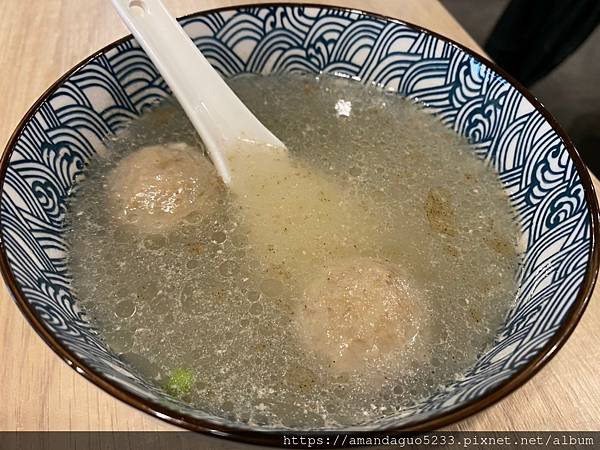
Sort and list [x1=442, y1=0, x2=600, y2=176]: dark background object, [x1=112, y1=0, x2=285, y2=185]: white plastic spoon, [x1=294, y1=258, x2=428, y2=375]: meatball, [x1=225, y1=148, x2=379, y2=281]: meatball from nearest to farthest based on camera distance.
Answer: [x1=294, y1=258, x2=428, y2=375]: meatball < [x1=225, y1=148, x2=379, y2=281]: meatball < [x1=112, y1=0, x2=285, y2=185]: white plastic spoon < [x1=442, y1=0, x2=600, y2=176]: dark background object

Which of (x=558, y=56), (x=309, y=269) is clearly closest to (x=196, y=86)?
(x=309, y=269)

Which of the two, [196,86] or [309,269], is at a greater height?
[196,86]

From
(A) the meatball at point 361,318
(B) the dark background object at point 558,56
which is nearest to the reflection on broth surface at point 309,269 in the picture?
(A) the meatball at point 361,318

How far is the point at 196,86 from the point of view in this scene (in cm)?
101

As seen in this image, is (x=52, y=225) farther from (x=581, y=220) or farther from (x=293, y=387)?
(x=581, y=220)

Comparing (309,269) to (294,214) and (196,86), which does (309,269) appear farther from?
(196,86)

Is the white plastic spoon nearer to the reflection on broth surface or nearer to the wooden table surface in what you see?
the reflection on broth surface

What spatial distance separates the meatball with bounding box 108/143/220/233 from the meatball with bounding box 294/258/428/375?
0.26m

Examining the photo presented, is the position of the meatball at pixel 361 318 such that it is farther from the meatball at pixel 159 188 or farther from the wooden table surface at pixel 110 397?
the meatball at pixel 159 188

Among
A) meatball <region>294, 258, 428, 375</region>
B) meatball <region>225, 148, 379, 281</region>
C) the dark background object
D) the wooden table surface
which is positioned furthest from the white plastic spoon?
the dark background object

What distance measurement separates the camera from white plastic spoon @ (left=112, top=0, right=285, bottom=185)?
0.97 metres

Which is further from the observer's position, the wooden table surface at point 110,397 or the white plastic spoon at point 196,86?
the white plastic spoon at point 196,86

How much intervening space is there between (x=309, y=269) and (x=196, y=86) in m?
0.44

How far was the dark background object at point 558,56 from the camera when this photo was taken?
178cm
